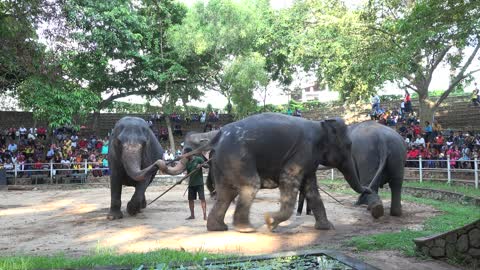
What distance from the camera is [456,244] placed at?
19.9 feet

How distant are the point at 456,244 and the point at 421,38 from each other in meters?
4.39

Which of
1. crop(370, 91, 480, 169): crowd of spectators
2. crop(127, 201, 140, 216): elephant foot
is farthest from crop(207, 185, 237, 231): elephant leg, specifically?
crop(370, 91, 480, 169): crowd of spectators

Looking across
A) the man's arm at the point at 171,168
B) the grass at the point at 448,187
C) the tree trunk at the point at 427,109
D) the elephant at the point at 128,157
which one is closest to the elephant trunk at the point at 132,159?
the elephant at the point at 128,157

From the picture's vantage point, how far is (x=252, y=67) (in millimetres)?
26531

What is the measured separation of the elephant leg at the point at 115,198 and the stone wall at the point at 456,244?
6.12 metres

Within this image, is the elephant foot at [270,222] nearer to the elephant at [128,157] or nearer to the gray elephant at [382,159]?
the elephant at [128,157]

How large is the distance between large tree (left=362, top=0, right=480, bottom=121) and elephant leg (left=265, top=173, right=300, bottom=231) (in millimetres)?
3280

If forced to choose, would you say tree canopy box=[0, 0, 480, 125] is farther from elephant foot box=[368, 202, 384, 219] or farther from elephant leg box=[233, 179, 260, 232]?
elephant leg box=[233, 179, 260, 232]

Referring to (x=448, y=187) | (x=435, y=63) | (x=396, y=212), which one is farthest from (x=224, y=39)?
(x=396, y=212)

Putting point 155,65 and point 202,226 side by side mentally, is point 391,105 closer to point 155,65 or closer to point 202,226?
point 155,65

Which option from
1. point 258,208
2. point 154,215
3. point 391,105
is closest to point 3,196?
point 154,215

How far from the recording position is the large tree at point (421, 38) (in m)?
7.45

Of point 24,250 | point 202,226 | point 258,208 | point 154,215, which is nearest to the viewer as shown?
point 24,250

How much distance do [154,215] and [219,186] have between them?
299 cm
